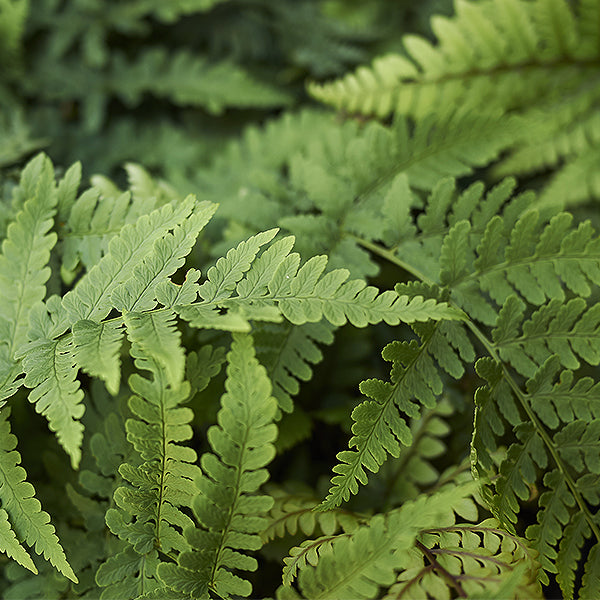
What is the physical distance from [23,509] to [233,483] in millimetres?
402

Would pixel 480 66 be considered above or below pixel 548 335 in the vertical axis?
above

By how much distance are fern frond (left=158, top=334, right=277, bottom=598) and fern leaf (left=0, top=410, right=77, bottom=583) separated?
21 cm

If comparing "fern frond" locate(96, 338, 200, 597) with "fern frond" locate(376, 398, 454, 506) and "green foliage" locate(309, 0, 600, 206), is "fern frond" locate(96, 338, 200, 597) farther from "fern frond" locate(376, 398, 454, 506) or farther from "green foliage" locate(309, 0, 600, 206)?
"green foliage" locate(309, 0, 600, 206)

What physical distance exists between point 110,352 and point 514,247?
2.88 feet

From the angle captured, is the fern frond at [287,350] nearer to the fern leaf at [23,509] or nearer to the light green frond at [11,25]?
the fern leaf at [23,509]

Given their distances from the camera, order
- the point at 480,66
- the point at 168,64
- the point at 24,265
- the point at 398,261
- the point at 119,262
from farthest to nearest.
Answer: the point at 168,64 < the point at 480,66 < the point at 398,261 < the point at 24,265 < the point at 119,262

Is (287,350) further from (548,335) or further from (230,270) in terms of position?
(548,335)

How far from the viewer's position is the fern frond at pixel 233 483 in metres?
0.91

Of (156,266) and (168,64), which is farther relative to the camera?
(168,64)

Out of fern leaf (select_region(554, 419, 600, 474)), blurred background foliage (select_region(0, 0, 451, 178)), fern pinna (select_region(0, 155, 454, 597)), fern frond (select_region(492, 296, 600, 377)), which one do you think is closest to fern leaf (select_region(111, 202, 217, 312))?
fern pinna (select_region(0, 155, 454, 597))

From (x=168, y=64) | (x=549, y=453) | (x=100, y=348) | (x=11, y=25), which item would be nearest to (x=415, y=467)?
(x=549, y=453)

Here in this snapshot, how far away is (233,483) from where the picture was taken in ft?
3.06

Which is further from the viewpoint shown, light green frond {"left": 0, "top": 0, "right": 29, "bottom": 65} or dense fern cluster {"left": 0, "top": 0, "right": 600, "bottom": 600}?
light green frond {"left": 0, "top": 0, "right": 29, "bottom": 65}

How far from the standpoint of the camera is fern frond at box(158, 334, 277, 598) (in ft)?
2.99
